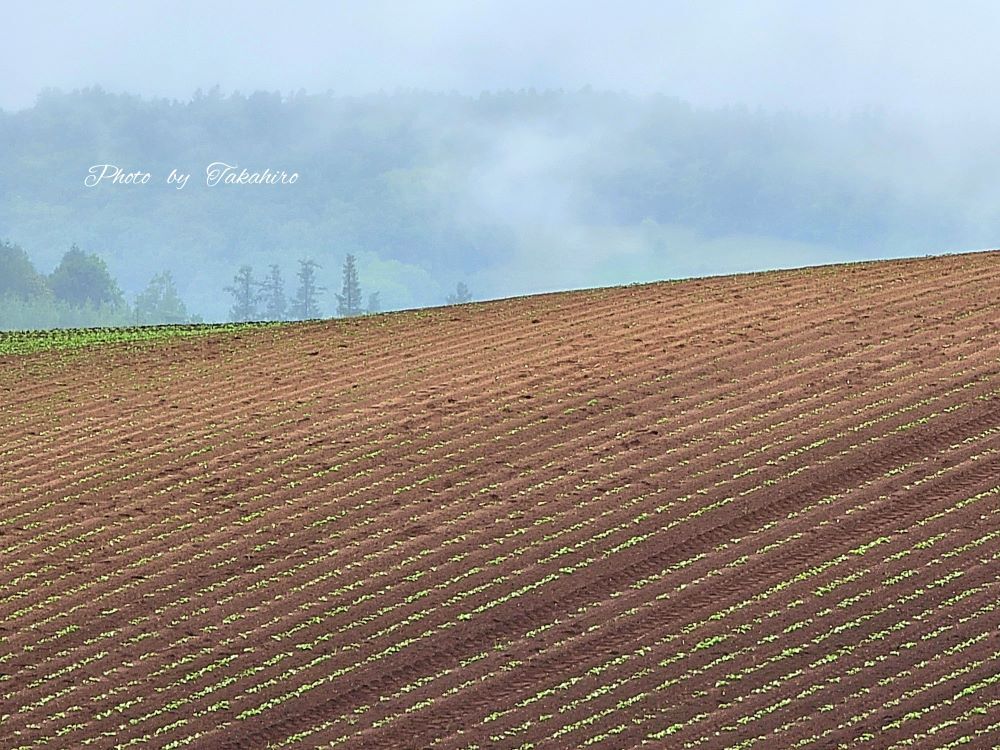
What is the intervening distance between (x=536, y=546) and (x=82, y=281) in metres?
75.1

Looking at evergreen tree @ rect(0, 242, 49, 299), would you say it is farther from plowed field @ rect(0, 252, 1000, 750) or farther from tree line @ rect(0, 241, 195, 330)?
plowed field @ rect(0, 252, 1000, 750)

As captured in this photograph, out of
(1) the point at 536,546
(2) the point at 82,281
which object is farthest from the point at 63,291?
(1) the point at 536,546

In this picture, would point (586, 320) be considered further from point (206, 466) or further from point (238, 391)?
point (206, 466)

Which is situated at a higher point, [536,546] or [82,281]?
[82,281]

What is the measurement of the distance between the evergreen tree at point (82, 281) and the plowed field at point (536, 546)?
70129 mm

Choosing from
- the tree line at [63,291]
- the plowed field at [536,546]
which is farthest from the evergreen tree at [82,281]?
the plowed field at [536,546]

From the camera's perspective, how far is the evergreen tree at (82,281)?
3009 inches

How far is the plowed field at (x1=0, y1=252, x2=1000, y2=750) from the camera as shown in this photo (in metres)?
5.11

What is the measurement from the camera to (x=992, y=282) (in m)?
9.47

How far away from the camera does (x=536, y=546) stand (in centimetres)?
605

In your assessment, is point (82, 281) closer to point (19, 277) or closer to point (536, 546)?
point (19, 277)

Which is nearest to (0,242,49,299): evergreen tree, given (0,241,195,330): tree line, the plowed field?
(0,241,195,330): tree line

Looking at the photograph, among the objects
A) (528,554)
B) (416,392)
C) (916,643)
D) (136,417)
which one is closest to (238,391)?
(136,417)

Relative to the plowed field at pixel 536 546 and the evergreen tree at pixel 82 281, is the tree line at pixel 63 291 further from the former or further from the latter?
the plowed field at pixel 536 546
